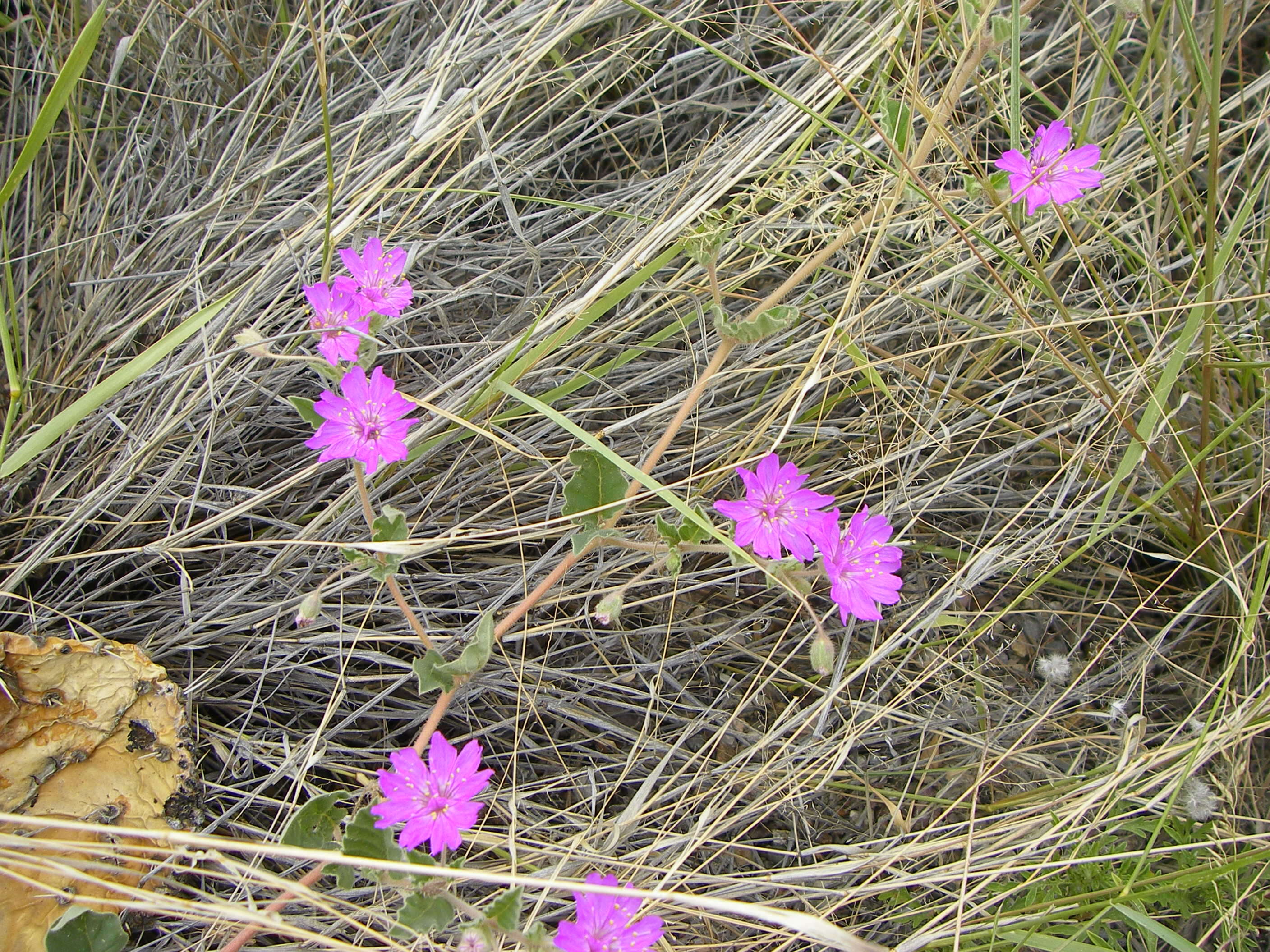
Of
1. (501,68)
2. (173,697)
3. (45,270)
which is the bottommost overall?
(173,697)

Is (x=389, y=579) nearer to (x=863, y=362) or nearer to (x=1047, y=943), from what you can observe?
(x=863, y=362)

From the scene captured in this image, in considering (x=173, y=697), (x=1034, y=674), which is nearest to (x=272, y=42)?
(x=173, y=697)

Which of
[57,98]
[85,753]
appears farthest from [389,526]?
[57,98]

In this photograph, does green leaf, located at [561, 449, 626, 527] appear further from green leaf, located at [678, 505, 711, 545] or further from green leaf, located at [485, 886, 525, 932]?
green leaf, located at [485, 886, 525, 932]

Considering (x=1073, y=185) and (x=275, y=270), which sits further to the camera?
(x=275, y=270)

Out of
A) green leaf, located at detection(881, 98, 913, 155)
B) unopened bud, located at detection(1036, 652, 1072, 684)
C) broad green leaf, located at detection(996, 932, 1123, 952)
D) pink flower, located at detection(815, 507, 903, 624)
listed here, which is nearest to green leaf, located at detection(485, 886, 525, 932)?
pink flower, located at detection(815, 507, 903, 624)

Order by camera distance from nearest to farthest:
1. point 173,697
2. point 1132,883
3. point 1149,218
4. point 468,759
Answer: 1. point 468,759
2. point 1132,883
3. point 173,697
4. point 1149,218

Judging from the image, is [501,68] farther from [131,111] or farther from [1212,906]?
[1212,906]

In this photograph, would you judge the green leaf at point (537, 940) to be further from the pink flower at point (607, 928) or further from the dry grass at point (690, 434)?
the dry grass at point (690, 434)
